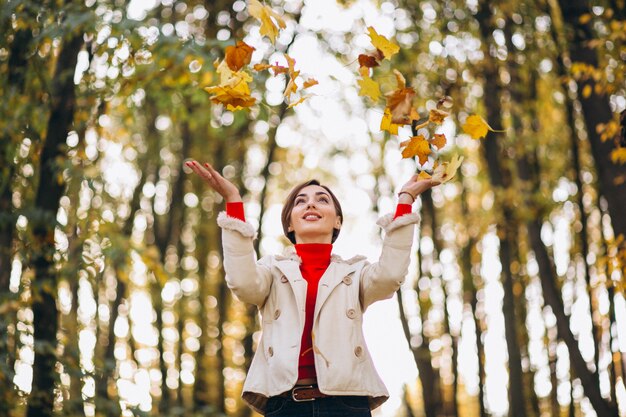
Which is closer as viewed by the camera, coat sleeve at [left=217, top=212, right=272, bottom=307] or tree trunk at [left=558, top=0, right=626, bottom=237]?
coat sleeve at [left=217, top=212, right=272, bottom=307]

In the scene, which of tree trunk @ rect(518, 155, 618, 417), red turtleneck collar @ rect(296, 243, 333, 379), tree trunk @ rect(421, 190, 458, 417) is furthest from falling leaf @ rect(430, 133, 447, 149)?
tree trunk @ rect(421, 190, 458, 417)

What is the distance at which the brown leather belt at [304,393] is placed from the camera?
3424 mm

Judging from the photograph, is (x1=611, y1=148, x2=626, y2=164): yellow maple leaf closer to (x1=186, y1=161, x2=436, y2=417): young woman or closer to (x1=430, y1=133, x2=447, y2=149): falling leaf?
(x1=430, y1=133, x2=447, y2=149): falling leaf

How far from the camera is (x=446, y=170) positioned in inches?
138

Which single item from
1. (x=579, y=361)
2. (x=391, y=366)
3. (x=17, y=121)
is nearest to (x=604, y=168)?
(x=579, y=361)

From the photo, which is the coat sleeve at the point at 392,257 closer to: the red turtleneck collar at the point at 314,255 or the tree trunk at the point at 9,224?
the red turtleneck collar at the point at 314,255

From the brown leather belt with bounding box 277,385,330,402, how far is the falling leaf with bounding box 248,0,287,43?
53.8 inches

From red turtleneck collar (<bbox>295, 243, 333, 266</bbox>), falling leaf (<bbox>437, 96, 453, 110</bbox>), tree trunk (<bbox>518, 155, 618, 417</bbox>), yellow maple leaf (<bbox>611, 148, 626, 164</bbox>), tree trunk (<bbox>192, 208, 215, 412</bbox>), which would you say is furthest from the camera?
tree trunk (<bbox>192, 208, 215, 412</bbox>)

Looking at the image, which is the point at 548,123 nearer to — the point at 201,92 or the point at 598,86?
the point at 598,86

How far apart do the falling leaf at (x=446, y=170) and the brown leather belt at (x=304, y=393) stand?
96 cm

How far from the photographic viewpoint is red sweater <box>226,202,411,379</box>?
350 cm

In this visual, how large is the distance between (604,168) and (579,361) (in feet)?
5.93

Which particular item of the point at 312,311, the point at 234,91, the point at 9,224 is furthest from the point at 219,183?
the point at 9,224

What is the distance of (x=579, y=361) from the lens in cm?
731
